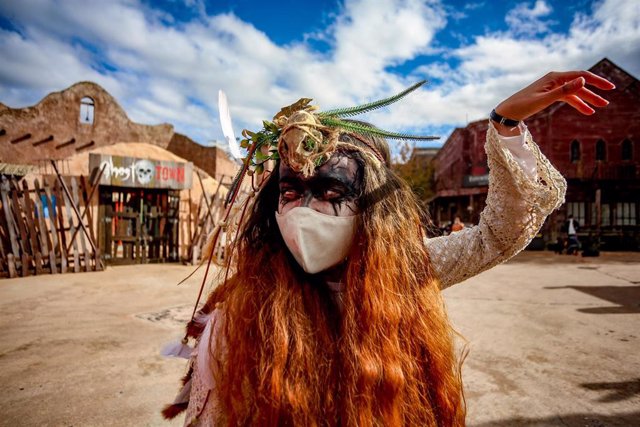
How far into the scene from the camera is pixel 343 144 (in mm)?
1229

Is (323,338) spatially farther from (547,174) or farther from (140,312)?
(140,312)

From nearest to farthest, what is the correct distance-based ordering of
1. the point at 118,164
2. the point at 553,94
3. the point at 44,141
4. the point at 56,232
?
the point at 553,94
the point at 56,232
the point at 118,164
the point at 44,141

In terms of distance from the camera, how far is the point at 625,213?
19953 mm

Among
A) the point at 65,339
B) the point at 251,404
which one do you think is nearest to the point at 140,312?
the point at 65,339

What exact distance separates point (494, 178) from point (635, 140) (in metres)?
26.0

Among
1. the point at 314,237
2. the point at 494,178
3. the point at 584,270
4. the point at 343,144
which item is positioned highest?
the point at 343,144

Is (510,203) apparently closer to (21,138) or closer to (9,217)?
(9,217)

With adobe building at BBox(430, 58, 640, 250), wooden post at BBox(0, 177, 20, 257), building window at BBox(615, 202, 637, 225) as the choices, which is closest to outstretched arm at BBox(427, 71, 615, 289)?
wooden post at BBox(0, 177, 20, 257)

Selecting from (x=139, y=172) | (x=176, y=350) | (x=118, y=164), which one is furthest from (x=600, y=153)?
(x=176, y=350)

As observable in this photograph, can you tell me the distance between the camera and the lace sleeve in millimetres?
970

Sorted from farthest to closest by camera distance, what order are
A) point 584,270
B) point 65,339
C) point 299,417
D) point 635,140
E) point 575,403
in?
point 635,140
point 584,270
point 65,339
point 575,403
point 299,417

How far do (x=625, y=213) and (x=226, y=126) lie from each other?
25.7 metres

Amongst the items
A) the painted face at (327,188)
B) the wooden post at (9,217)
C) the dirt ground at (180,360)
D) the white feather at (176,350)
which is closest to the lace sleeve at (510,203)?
the painted face at (327,188)

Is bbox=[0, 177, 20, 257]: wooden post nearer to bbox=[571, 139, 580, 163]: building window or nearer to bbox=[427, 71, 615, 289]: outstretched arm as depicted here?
bbox=[427, 71, 615, 289]: outstretched arm
